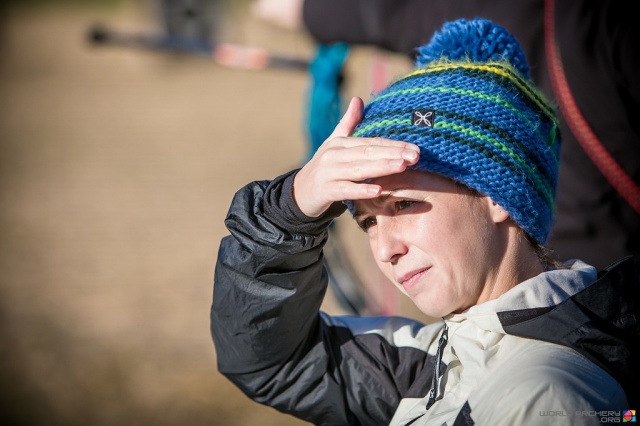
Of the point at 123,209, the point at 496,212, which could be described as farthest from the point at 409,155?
the point at 123,209

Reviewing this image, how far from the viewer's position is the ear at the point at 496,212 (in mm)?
1381

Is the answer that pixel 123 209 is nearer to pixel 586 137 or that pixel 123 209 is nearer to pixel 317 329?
pixel 586 137

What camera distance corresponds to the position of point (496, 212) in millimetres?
1385

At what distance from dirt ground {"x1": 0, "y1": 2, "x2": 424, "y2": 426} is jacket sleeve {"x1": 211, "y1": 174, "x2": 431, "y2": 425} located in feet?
6.98

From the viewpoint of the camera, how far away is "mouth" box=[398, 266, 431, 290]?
135 centimetres

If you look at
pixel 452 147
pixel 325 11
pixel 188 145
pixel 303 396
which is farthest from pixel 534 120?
pixel 188 145

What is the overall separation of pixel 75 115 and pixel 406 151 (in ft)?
30.1

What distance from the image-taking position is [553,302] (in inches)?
51.8

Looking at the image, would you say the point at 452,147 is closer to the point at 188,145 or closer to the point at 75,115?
the point at 188,145

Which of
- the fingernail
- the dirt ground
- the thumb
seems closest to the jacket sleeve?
the thumb

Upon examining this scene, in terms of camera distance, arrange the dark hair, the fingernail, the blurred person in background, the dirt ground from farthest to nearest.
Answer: the dirt ground, the blurred person in background, the dark hair, the fingernail

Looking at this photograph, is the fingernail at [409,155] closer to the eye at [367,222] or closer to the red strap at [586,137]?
the eye at [367,222]

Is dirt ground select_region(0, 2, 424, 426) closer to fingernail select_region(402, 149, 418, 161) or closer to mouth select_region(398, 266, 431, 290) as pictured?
mouth select_region(398, 266, 431, 290)

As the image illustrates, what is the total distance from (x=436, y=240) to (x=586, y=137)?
3.16ft
